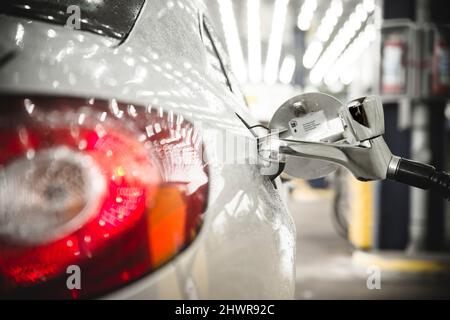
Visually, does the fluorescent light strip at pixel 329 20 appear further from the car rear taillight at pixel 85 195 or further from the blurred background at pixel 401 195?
the car rear taillight at pixel 85 195

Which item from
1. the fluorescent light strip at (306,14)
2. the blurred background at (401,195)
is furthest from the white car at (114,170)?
the fluorescent light strip at (306,14)

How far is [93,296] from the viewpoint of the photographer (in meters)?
0.88

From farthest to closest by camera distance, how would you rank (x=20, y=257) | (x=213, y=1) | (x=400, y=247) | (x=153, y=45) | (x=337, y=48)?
(x=337, y=48)
(x=213, y=1)
(x=400, y=247)
(x=153, y=45)
(x=20, y=257)

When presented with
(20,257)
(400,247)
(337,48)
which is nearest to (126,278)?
(20,257)

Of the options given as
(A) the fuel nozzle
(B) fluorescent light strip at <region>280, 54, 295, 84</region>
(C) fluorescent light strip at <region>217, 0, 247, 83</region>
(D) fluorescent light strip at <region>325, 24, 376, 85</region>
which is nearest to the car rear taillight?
(A) the fuel nozzle

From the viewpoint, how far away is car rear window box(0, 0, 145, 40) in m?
0.98

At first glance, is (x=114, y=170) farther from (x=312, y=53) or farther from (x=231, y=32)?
(x=312, y=53)

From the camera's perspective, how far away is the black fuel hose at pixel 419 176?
1366 millimetres

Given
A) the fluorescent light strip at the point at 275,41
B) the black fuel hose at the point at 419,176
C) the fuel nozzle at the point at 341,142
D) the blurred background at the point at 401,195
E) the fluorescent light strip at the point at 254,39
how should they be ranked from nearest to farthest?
the fuel nozzle at the point at 341,142
the black fuel hose at the point at 419,176
the blurred background at the point at 401,195
the fluorescent light strip at the point at 275,41
the fluorescent light strip at the point at 254,39

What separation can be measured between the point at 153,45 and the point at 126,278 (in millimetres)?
476

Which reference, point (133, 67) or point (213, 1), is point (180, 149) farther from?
point (213, 1)

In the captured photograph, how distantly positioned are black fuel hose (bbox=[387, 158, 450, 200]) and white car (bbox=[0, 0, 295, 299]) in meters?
0.47

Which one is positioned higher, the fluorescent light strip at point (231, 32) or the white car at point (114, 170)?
the fluorescent light strip at point (231, 32)

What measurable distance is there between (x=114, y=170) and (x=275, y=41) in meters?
15.6
